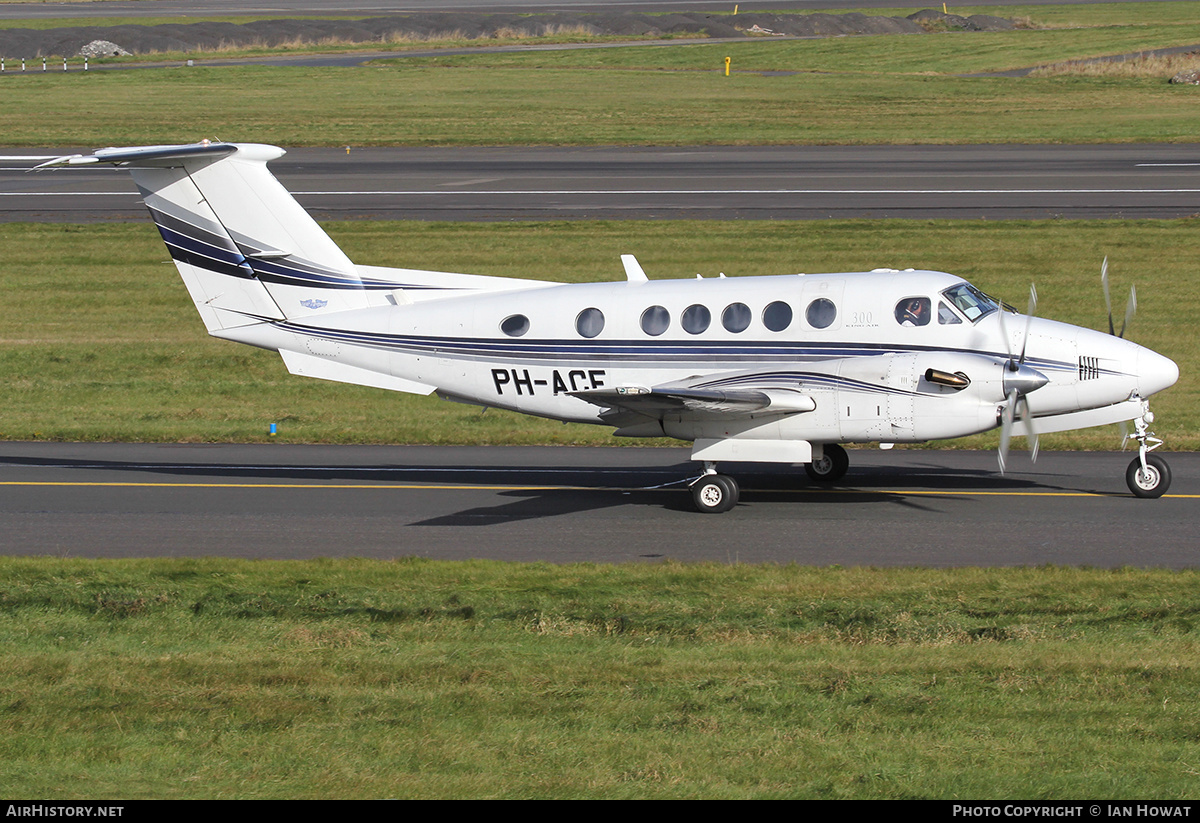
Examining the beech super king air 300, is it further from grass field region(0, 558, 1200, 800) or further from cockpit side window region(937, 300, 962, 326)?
grass field region(0, 558, 1200, 800)

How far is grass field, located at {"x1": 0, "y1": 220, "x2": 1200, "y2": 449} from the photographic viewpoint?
2248cm

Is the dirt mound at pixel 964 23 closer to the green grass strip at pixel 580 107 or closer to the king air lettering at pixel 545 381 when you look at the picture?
the green grass strip at pixel 580 107

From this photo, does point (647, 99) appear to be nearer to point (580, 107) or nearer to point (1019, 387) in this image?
point (580, 107)

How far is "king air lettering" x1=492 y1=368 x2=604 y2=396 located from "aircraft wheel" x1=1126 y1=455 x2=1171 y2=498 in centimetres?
695

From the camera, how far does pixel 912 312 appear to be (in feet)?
53.6

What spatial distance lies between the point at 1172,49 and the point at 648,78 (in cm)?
2932

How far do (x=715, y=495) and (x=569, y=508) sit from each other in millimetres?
1901

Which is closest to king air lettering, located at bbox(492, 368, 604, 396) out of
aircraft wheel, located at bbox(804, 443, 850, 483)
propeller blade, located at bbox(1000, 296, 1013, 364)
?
aircraft wheel, located at bbox(804, 443, 850, 483)

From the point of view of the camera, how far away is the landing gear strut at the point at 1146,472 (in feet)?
53.7

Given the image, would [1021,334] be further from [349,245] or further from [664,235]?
[349,245]

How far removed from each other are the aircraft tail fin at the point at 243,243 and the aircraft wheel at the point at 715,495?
547 cm

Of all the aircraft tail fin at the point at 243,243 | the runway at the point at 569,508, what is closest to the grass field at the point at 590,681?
the runway at the point at 569,508

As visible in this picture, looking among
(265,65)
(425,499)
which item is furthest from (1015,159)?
(265,65)

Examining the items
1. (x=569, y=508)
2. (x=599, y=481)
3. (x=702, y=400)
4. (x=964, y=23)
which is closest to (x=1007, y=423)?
(x=702, y=400)
